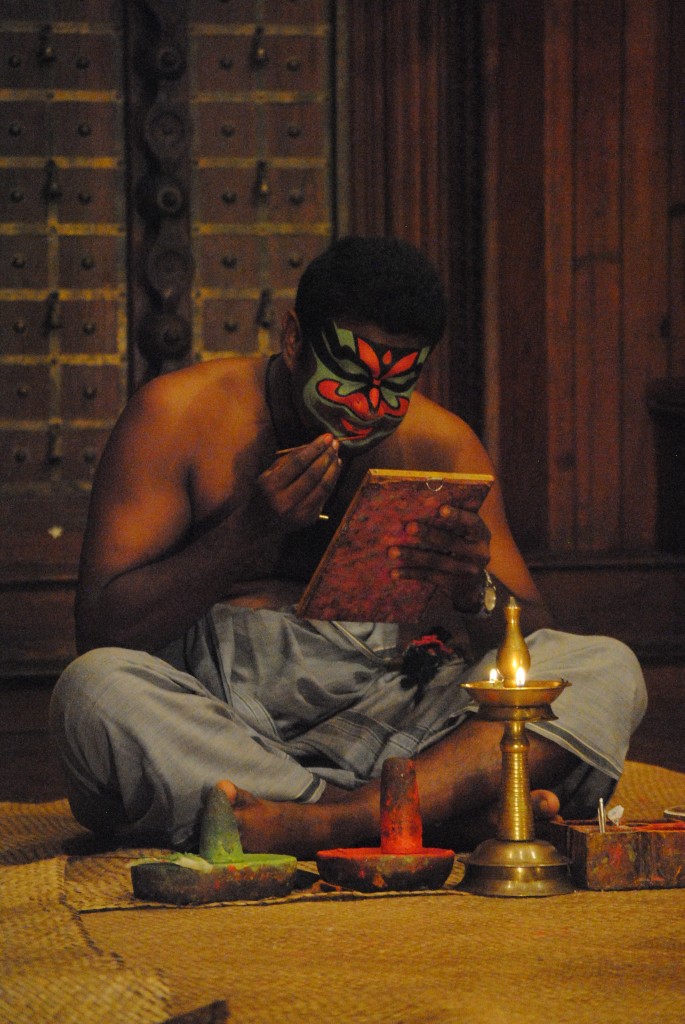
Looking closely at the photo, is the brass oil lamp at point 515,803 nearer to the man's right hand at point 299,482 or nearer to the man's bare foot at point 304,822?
the man's bare foot at point 304,822

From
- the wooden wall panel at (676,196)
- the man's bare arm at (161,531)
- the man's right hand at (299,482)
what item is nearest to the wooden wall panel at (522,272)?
the wooden wall panel at (676,196)

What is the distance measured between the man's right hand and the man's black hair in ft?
0.85

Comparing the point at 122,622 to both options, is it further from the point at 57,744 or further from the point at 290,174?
the point at 290,174

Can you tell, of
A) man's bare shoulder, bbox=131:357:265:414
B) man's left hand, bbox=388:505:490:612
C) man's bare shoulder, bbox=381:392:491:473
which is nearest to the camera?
man's left hand, bbox=388:505:490:612

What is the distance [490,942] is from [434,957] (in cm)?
10

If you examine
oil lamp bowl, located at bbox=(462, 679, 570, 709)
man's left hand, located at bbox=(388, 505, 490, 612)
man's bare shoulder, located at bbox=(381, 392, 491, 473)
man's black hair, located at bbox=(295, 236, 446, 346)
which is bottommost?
oil lamp bowl, located at bbox=(462, 679, 570, 709)

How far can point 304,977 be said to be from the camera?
69.1 inches

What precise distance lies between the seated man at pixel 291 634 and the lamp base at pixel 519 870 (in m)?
0.19

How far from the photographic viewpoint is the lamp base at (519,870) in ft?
7.16

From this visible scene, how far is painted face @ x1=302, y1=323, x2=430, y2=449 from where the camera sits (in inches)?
102

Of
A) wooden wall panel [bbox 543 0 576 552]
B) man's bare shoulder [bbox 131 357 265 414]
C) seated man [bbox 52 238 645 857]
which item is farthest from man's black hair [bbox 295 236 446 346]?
wooden wall panel [bbox 543 0 576 552]

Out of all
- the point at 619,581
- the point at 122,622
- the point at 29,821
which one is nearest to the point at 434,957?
the point at 122,622

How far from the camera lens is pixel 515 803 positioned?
2213 millimetres

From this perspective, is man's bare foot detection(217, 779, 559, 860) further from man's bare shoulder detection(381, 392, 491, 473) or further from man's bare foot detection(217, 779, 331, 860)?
man's bare shoulder detection(381, 392, 491, 473)
